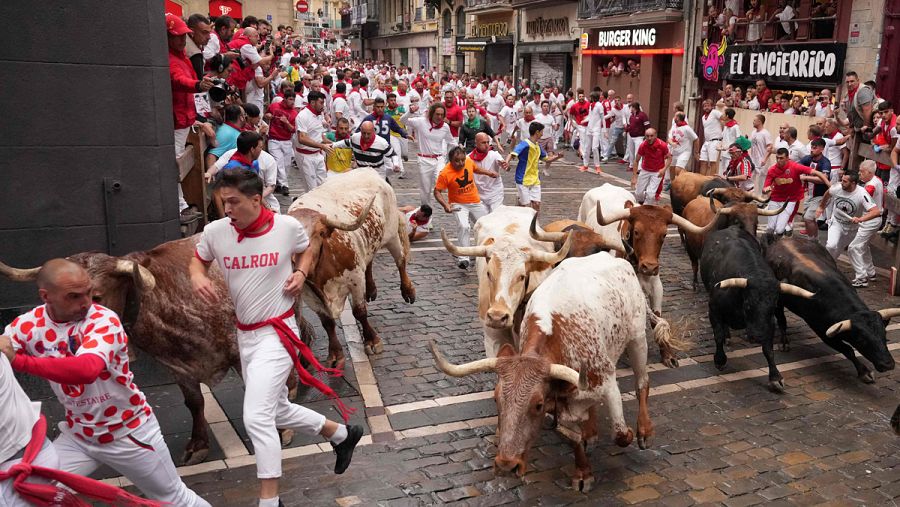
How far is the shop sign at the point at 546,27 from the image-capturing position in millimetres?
33438

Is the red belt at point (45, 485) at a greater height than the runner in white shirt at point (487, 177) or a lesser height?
lesser

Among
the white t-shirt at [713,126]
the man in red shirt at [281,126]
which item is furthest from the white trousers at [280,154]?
the white t-shirt at [713,126]

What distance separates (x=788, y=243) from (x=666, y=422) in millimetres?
3636

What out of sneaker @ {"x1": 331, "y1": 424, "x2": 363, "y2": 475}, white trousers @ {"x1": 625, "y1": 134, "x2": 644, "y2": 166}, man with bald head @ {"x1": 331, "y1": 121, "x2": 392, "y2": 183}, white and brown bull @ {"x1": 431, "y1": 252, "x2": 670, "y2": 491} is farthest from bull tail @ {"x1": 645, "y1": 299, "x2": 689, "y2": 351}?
white trousers @ {"x1": 625, "y1": 134, "x2": 644, "y2": 166}

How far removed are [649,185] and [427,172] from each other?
16.7ft

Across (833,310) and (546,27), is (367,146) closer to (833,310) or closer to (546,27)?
(833,310)

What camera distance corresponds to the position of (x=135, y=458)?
412 centimetres

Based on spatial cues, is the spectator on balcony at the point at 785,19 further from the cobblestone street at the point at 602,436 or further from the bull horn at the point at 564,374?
the bull horn at the point at 564,374

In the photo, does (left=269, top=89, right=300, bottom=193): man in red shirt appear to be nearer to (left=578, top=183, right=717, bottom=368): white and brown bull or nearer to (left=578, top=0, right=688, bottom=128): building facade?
(left=578, top=183, right=717, bottom=368): white and brown bull

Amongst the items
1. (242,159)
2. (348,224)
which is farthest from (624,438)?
(242,159)

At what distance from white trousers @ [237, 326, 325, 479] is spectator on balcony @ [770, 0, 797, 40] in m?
18.2

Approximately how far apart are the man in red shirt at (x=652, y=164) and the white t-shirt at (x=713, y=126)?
4177 mm

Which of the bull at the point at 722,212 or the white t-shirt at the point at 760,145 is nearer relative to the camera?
the bull at the point at 722,212

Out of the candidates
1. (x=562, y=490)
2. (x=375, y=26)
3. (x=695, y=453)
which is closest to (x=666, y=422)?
(x=695, y=453)
